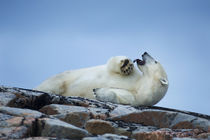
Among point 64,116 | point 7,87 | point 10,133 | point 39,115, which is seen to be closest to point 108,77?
point 7,87

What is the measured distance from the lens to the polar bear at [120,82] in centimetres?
1104

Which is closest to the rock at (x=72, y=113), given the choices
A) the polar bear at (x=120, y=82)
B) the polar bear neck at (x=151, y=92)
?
the polar bear at (x=120, y=82)

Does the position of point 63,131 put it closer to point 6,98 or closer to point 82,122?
point 82,122

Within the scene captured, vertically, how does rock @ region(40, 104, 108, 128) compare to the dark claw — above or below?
below

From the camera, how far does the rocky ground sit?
465 centimetres

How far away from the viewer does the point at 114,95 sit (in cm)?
1066

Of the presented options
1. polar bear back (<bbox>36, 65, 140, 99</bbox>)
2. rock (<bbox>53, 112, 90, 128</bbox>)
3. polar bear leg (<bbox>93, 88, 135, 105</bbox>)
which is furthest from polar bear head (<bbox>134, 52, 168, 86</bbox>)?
rock (<bbox>53, 112, 90, 128</bbox>)

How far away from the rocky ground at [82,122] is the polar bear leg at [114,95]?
179cm

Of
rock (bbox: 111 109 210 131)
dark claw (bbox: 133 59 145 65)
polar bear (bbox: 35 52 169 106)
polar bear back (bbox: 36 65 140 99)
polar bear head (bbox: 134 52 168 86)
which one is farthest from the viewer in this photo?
dark claw (bbox: 133 59 145 65)

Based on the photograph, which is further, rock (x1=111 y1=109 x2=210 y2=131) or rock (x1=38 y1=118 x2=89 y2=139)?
rock (x1=111 y1=109 x2=210 y2=131)

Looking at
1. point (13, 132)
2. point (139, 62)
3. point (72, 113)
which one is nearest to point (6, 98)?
point (72, 113)

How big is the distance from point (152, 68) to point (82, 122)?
5.58m

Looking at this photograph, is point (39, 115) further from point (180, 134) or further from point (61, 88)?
point (61, 88)

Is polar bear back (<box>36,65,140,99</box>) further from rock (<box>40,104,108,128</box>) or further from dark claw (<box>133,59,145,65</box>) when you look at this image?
rock (<box>40,104,108,128</box>)
